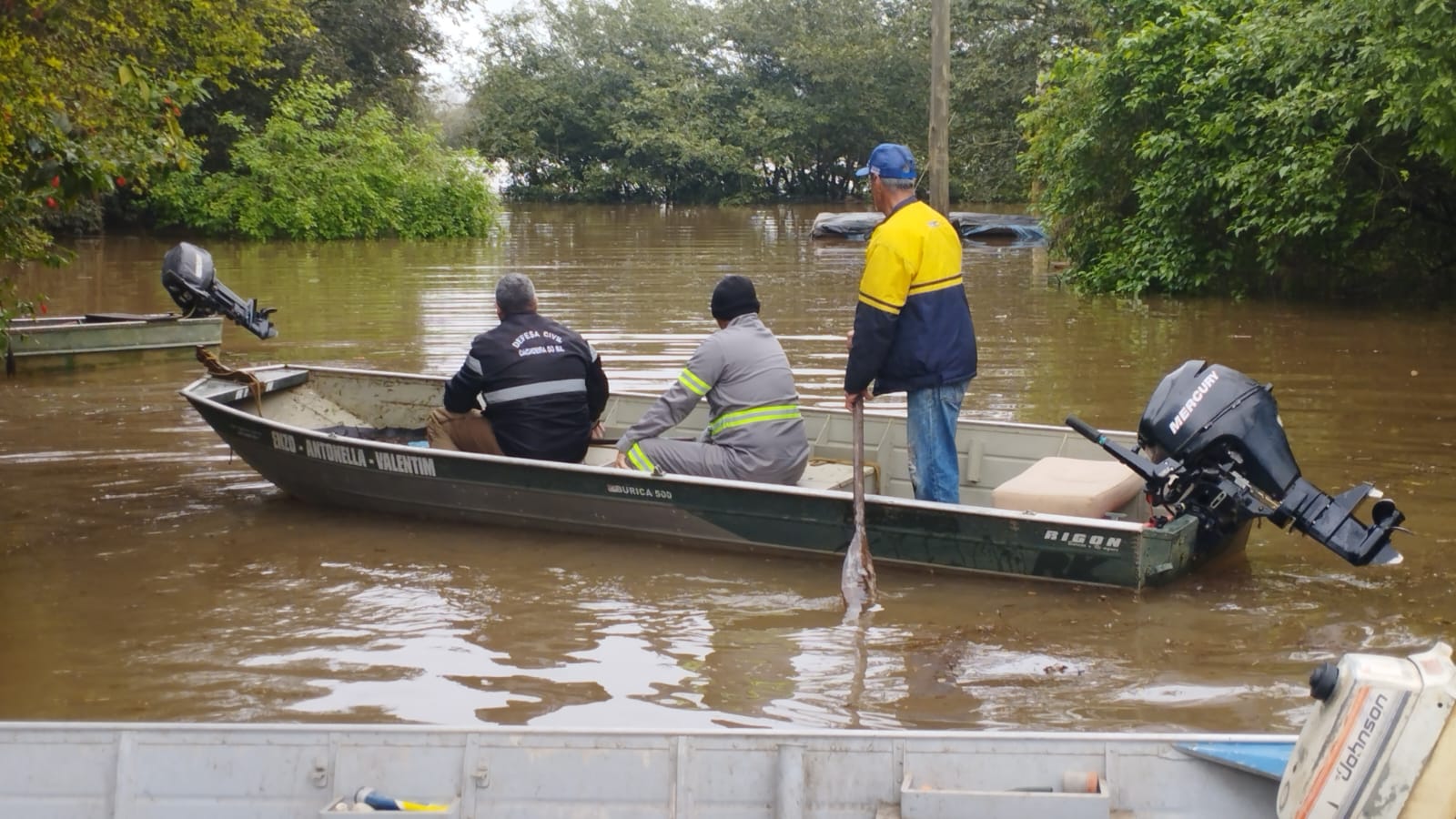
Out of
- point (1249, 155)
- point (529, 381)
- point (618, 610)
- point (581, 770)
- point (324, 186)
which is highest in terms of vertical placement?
point (324, 186)

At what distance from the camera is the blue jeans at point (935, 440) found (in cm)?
716

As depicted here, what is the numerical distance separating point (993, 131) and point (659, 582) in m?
33.8

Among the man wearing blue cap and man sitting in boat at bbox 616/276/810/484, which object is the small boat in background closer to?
man sitting in boat at bbox 616/276/810/484

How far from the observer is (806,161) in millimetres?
54156

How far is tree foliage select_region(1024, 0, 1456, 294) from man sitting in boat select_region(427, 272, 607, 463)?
8.31m

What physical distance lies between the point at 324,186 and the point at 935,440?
26.3 m

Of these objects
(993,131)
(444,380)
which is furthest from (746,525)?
(993,131)

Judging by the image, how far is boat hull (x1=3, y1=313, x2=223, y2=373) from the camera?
12.9 metres

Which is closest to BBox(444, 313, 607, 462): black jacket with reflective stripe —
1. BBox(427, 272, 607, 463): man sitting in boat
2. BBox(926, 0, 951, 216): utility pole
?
BBox(427, 272, 607, 463): man sitting in boat

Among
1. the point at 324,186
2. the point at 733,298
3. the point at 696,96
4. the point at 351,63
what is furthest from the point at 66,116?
the point at 696,96

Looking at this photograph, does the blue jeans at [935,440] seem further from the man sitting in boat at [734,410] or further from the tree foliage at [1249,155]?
the tree foliage at [1249,155]

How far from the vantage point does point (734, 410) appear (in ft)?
24.8

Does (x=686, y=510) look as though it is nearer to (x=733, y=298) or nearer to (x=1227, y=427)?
(x=733, y=298)

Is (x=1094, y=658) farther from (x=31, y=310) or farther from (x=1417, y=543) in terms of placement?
(x=31, y=310)
